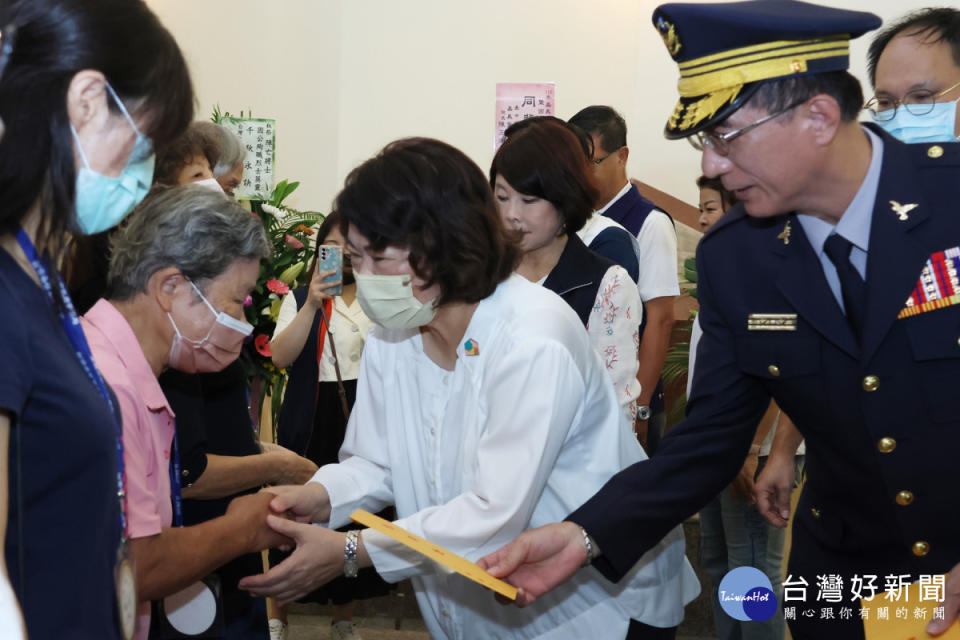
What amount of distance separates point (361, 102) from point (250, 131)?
1.67 m

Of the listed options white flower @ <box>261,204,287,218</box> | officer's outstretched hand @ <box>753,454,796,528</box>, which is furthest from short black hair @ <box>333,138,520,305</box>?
white flower @ <box>261,204,287,218</box>

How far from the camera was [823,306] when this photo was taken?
1.55m

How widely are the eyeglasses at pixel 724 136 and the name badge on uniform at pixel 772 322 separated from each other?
302 millimetres

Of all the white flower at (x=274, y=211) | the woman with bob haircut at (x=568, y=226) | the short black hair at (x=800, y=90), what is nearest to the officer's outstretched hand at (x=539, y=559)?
the short black hair at (x=800, y=90)

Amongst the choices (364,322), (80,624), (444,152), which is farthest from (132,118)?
(364,322)

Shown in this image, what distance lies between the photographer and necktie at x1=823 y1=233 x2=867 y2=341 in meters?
1.53

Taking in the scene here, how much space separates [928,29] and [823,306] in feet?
4.40

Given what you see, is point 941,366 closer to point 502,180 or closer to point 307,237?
point 502,180

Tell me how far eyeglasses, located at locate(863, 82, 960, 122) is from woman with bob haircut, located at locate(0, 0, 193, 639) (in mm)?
1924

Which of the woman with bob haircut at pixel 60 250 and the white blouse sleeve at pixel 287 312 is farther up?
the woman with bob haircut at pixel 60 250

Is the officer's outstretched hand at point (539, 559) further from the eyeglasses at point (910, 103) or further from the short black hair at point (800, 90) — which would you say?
the eyeglasses at point (910, 103)

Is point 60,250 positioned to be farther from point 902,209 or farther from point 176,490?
point 902,209

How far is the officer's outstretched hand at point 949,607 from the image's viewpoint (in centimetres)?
134

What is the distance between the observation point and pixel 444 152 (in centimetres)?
183
